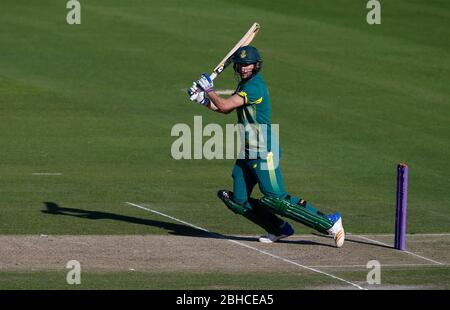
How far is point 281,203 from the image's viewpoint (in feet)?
48.1

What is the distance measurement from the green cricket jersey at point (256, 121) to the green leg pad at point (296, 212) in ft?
1.86

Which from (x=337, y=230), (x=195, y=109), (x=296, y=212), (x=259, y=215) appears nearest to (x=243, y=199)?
(x=259, y=215)

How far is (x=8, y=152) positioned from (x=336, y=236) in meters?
8.40

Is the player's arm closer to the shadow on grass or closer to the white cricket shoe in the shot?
the white cricket shoe

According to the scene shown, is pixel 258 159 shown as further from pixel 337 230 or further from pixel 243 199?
pixel 337 230

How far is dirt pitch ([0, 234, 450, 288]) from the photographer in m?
13.9

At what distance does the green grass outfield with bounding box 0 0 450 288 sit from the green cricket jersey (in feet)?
6.21

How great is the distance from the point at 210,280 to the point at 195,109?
12.5 m

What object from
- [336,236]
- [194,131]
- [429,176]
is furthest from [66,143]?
[336,236]

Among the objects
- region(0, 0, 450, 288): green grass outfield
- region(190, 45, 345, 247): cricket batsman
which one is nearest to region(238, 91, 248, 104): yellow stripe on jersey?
region(190, 45, 345, 247): cricket batsman

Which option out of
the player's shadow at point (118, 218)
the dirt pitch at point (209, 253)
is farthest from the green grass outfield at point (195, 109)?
the dirt pitch at point (209, 253)

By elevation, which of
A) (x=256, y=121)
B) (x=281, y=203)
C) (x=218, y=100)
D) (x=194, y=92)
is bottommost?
(x=281, y=203)

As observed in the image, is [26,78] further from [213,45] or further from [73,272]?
[73,272]

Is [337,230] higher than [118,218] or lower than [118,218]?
lower
